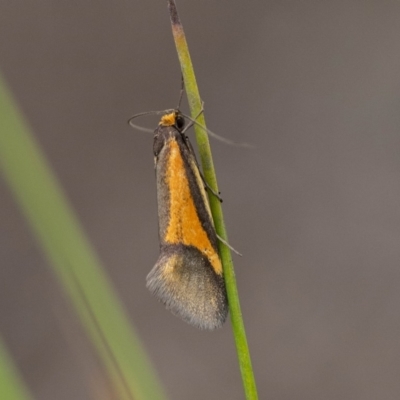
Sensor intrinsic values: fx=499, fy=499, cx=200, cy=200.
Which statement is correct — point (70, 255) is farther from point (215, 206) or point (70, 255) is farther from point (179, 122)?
point (179, 122)

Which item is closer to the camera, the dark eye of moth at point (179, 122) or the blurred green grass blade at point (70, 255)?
the blurred green grass blade at point (70, 255)

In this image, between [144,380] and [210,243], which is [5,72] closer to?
[210,243]

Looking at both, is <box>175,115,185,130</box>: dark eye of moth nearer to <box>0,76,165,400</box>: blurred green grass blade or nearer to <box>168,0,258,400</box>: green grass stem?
<box>168,0,258,400</box>: green grass stem

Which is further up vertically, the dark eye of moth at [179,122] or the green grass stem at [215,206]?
the dark eye of moth at [179,122]

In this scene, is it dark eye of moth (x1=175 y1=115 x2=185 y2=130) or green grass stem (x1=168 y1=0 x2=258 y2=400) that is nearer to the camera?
green grass stem (x1=168 y1=0 x2=258 y2=400)

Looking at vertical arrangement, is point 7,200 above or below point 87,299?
above

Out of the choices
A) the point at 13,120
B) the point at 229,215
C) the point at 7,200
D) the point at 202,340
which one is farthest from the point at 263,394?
the point at 13,120

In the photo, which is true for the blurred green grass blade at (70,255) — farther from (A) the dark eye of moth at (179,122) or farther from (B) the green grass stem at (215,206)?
(A) the dark eye of moth at (179,122)

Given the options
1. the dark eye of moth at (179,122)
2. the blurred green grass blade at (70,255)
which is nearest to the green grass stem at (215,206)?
the blurred green grass blade at (70,255)

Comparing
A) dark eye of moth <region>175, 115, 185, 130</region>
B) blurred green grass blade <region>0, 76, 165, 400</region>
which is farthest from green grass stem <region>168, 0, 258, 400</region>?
dark eye of moth <region>175, 115, 185, 130</region>
